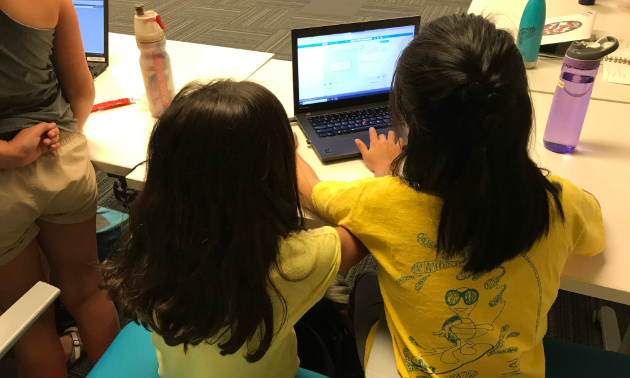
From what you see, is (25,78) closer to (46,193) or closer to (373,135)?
(46,193)

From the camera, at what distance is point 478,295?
76 centimetres

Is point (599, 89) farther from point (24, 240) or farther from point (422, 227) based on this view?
point (24, 240)

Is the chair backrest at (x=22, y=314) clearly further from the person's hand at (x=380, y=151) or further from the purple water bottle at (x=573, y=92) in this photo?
the purple water bottle at (x=573, y=92)

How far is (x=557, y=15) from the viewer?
1750mm

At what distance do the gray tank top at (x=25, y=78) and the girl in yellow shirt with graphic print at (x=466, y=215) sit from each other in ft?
1.95

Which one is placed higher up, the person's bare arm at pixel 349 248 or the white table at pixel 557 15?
the white table at pixel 557 15

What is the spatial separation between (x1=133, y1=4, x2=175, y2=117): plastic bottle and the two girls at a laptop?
0.45m

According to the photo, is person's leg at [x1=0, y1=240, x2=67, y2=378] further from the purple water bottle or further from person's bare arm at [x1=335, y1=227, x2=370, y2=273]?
the purple water bottle

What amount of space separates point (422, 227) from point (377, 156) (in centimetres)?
33

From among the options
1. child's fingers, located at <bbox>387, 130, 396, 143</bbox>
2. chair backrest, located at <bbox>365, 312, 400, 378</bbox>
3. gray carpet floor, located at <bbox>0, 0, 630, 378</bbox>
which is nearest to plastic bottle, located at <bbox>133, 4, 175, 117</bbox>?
child's fingers, located at <bbox>387, 130, 396, 143</bbox>

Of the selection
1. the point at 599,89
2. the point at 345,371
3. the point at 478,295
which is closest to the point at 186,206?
the point at 478,295

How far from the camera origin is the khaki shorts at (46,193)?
91 cm

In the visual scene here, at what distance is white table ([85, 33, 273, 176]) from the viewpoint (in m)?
1.12

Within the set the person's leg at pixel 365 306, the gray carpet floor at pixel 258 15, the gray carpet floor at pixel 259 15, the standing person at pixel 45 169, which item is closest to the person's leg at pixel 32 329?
the standing person at pixel 45 169
